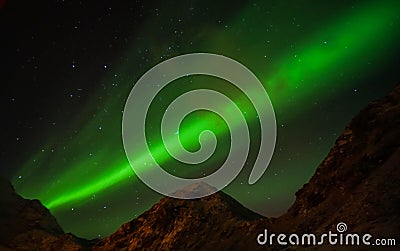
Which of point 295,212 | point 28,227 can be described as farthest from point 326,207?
point 28,227

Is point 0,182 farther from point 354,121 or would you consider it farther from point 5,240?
point 354,121

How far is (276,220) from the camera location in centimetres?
4209

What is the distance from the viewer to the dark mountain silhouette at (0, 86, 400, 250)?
96.0 feet

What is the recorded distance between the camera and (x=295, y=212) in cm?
4038

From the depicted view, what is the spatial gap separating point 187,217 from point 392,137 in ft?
89.7

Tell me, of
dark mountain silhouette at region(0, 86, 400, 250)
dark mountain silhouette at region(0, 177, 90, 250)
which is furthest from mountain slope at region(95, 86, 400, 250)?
dark mountain silhouette at region(0, 177, 90, 250)

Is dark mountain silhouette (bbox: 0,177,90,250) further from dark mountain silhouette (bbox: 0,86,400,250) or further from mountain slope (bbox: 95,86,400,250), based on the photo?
mountain slope (bbox: 95,86,400,250)

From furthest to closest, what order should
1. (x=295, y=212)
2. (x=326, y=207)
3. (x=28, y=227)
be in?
(x=28, y=227) → (x=295, y=212) → (x=326, y=207)

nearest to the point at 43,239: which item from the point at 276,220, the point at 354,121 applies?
the point at 276,220

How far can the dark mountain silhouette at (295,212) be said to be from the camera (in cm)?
2925

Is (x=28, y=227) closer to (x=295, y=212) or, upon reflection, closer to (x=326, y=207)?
(x=295, y=212)

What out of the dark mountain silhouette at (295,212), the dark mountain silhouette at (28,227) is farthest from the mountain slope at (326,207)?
the dark mountain silhouette at (28,227)

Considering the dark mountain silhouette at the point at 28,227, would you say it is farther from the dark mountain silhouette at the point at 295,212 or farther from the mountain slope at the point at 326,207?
the mountain slope at the point at 326,207

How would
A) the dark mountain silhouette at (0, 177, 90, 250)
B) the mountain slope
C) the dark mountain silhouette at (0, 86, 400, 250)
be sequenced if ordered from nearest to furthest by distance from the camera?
the mountain slope, the dark mountain silhouette at (0, 86, 400, 250), the dark mountain silhouette at (0, 177, 90, 250)
